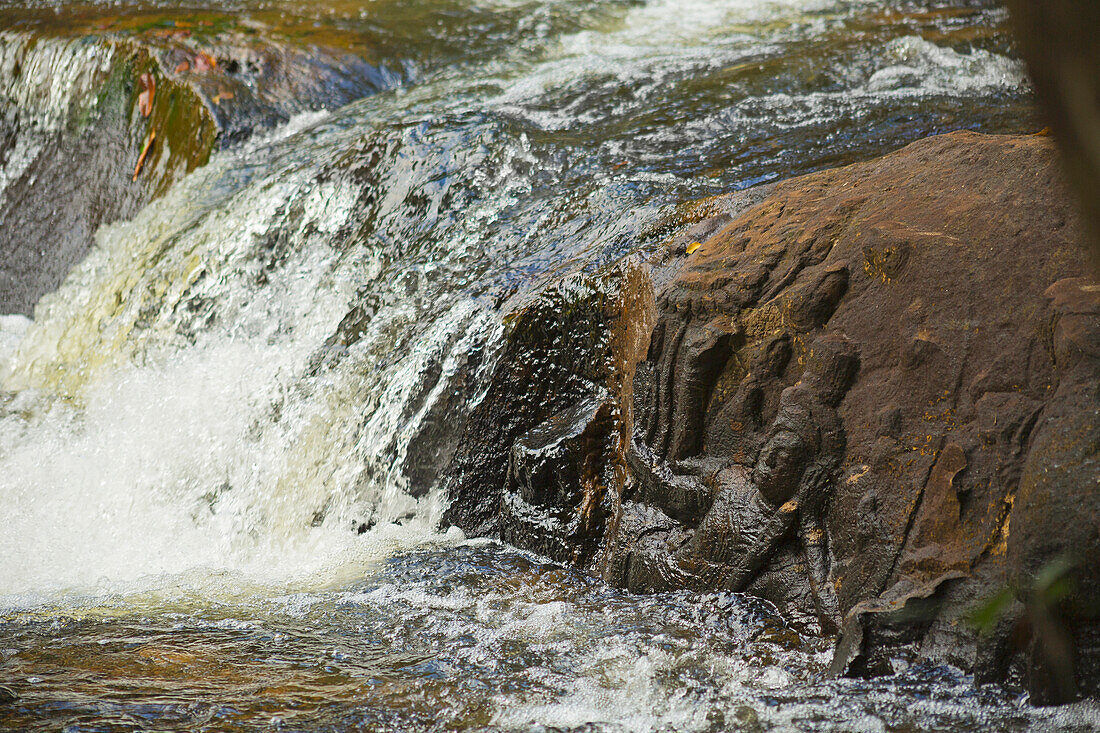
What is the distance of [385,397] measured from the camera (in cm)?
362

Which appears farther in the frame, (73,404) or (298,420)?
(73,404)

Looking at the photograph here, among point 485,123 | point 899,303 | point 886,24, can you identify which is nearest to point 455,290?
point 485,123

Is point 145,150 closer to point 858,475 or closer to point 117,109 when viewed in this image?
point 117,109

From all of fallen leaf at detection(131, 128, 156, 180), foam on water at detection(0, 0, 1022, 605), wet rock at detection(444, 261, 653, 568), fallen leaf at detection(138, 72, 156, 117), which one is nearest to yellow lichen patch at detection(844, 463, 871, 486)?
wet rock at detection(444, 261, 653, 568)

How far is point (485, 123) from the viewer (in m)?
4.95

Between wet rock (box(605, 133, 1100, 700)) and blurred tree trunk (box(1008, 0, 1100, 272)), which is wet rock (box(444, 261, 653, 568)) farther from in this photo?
blurred tree trunk (box(1008, 0, 1100, 272))

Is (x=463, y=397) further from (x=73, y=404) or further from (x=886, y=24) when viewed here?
(x=886, y=24)

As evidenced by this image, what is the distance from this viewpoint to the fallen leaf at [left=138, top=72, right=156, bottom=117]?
632 cm

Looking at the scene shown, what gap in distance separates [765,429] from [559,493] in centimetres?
84

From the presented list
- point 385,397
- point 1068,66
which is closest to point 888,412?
point 1068,66

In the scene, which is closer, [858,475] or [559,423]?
[858,475]

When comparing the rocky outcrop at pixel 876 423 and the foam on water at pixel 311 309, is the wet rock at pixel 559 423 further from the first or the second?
the foam on water at pixel 311 309

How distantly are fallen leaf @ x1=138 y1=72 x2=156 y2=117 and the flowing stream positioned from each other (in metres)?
0.64

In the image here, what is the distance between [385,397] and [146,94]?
13.3ft
